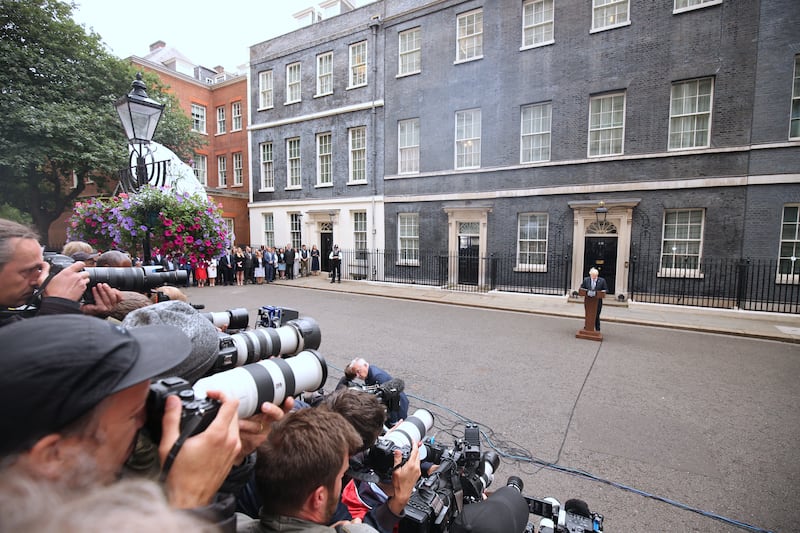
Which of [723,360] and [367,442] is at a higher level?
[367,442]

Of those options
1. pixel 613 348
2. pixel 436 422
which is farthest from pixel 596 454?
pixel 613 348

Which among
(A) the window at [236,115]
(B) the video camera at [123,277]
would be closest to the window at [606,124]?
(B) the video camera at [123,277]

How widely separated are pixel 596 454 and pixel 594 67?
46.8 feet

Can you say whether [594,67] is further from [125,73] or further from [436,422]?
[125,73]

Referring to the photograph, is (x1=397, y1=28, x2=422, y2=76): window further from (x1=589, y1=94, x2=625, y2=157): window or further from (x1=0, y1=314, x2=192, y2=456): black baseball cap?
(x1=0, y1=314, x2=192, y2=456): black baseball cap

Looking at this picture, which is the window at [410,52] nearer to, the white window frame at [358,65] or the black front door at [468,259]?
the white window frame at [358,65]

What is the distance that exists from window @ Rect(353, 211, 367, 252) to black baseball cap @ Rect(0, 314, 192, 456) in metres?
18.4

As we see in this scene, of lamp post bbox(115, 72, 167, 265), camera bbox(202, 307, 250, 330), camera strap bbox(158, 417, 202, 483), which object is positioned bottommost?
camera bbox(202, 307, 250, 330)

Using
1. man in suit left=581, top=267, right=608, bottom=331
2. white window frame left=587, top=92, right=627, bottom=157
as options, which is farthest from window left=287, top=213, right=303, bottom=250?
man in suit left=581, top=267, right=608, bottom=331

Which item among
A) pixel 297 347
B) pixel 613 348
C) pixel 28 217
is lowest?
pixel 613 348

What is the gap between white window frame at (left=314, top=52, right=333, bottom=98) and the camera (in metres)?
19.8

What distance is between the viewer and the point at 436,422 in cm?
454

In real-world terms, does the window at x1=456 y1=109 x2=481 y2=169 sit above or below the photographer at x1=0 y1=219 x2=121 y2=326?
above

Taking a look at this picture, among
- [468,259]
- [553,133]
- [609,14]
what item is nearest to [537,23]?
[609,14]
